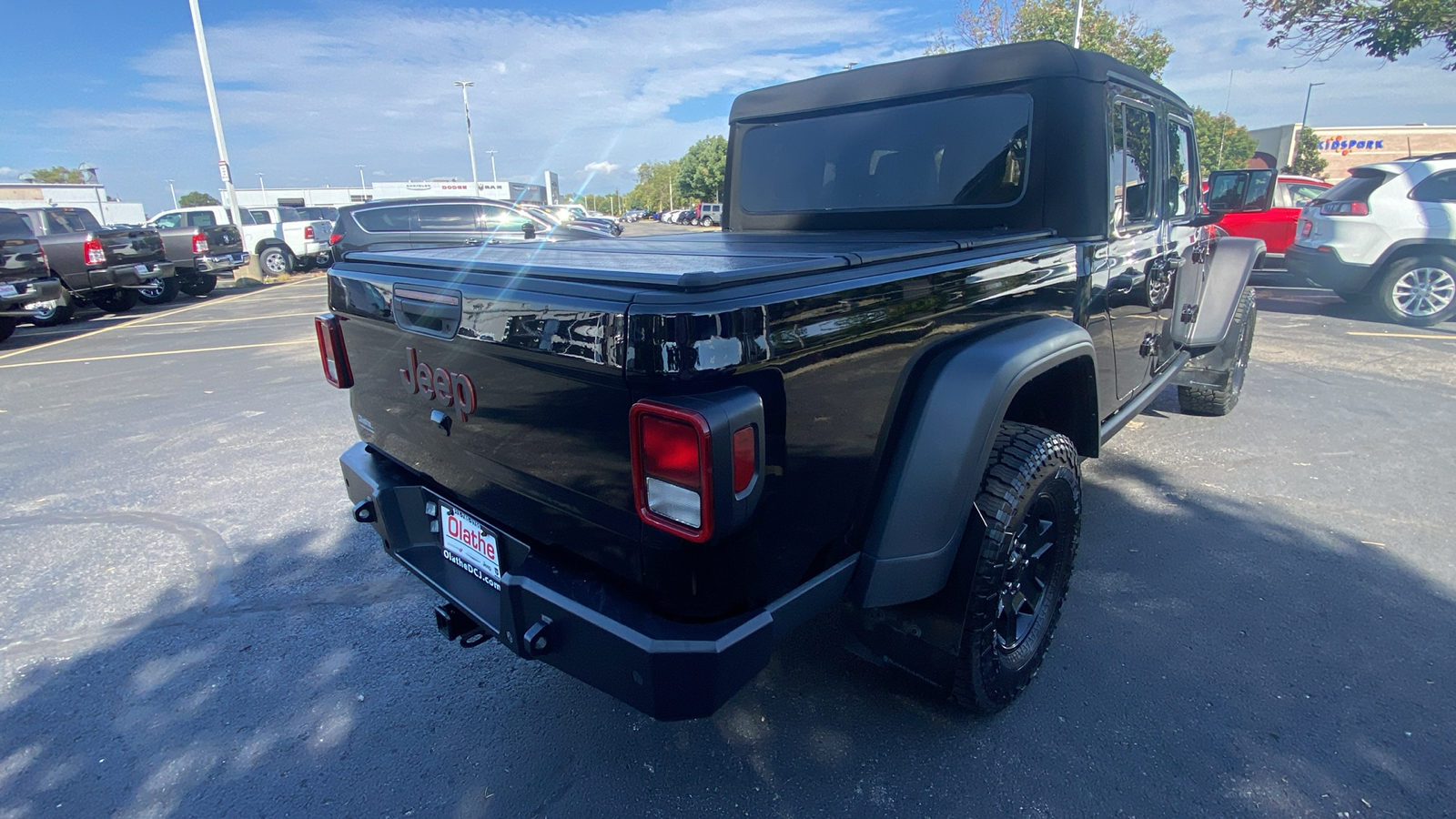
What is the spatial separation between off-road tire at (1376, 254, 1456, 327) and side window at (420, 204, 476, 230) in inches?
479

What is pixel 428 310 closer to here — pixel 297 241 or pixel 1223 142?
pixel 297 241

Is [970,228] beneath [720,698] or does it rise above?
above

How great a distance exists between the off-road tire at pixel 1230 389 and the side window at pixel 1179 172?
1.10m

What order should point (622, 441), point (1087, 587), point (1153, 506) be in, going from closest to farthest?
point (622, 441)
point (1087, 587)
point (1153, 506)

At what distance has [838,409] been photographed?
172 cm

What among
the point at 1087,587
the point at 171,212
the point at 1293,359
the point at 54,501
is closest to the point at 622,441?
the point at 1087,587

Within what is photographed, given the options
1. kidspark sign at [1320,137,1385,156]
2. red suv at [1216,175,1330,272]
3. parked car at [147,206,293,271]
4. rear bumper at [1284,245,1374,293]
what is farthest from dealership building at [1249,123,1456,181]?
parked car at [147,206,293,271]

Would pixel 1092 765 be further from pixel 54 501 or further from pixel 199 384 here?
pixel 199 384

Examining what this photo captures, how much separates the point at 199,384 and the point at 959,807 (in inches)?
293

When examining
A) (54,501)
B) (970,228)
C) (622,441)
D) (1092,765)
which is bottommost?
(1092,765)

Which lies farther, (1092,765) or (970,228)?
(970,228)

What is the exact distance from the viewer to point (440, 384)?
2.06 m

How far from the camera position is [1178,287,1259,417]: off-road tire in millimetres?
4871

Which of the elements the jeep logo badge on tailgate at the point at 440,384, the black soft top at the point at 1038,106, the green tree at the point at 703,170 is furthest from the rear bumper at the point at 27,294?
the green tree at the point at 703,170
